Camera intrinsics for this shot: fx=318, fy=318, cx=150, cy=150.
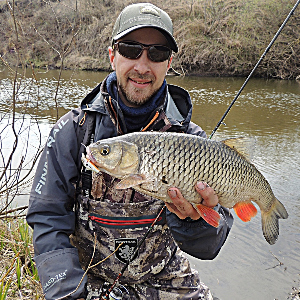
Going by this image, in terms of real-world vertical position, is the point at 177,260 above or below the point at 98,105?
below

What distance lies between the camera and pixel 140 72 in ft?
6.96

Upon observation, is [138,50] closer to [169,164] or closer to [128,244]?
[169,164]

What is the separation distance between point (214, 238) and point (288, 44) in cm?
2218

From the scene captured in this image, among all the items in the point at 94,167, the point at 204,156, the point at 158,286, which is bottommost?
the point at 158,286

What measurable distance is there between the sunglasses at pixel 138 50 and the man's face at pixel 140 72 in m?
0.02

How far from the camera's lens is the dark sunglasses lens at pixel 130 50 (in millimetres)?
2100

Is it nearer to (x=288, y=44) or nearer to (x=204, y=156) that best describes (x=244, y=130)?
(x=204, y=156)

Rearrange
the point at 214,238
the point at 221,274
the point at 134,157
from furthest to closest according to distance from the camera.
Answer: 1. the point at 221,274
2. the point at 214,238
3. the point at 134,157

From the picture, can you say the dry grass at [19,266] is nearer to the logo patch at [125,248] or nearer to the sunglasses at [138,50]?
the logo patch at [125,248]

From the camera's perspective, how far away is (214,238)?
1.98 meters

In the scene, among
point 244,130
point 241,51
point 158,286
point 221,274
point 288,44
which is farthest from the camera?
point 241,51

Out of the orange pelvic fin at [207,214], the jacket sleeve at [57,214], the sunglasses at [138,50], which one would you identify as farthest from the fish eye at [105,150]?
the sunglasses at [138,50]

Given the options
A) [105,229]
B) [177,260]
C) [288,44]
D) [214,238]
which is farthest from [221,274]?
[288,44]

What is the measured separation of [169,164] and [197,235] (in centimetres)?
62
